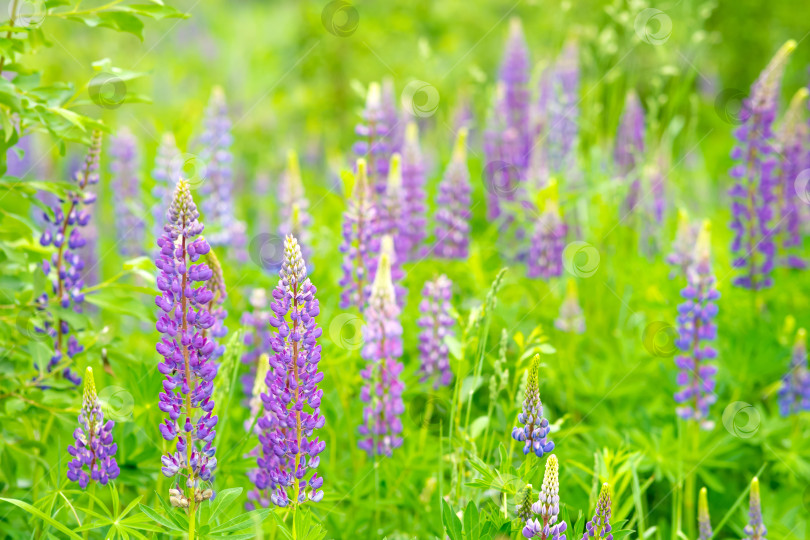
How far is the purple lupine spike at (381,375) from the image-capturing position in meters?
2.90

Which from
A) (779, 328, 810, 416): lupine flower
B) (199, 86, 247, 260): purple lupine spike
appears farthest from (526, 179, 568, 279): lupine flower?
(199, 86, 247, 260): purple lupine spike

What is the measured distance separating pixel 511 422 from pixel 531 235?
1734 millimetres

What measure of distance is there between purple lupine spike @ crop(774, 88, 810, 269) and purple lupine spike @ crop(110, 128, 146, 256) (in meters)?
3.56

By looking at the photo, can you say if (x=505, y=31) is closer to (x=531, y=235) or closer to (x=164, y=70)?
(x=531, y=235)

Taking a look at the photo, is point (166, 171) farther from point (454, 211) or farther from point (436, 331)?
point (436, 331)

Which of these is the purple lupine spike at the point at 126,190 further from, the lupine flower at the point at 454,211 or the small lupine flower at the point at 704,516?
the small lupine flower at the point at 704,516

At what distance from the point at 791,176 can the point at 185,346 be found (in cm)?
343

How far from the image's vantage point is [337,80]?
7852mm

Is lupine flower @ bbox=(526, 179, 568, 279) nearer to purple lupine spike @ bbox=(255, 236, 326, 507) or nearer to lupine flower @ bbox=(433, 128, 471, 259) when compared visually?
lupine flower @ bbox=(433, 128, 471, 259)

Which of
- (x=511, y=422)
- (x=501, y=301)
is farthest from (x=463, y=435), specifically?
(x=501, y=301)

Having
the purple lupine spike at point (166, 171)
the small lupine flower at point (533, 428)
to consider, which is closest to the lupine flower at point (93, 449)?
the small lupine flower at point (533, 428)

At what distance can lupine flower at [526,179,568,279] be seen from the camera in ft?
→ 13.9

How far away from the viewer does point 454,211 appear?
4.43 m

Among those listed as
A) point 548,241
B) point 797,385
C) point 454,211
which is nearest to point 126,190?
point 454,211
